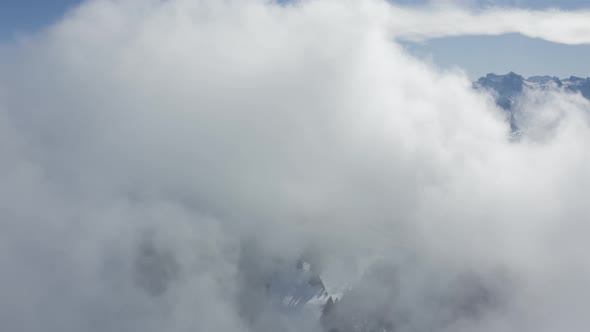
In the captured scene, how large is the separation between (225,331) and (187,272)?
32715 mm

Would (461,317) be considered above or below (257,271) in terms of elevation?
below

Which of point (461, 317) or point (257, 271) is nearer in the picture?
point (461, 317)

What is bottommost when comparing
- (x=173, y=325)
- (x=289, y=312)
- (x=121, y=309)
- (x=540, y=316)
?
(x=540, y=316)

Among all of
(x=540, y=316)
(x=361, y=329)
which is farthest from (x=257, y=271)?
(x=540, y=316)

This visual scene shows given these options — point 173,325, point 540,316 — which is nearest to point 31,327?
point 173,325

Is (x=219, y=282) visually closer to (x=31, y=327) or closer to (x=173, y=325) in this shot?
(x=173, y=325)

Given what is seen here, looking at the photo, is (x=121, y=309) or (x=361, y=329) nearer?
(x=361, y=329)

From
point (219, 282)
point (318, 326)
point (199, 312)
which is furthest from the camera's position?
point (219, 282)

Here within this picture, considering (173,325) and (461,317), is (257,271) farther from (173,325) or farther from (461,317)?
(461,317)

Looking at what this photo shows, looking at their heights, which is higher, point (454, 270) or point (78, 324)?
point (78, 324)

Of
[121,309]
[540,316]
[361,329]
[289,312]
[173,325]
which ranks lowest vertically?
[540,316]

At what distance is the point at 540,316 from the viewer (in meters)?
182

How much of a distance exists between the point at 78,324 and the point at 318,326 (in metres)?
91.0

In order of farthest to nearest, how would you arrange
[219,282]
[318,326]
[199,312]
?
[219,282], [199,312], [318,326]
